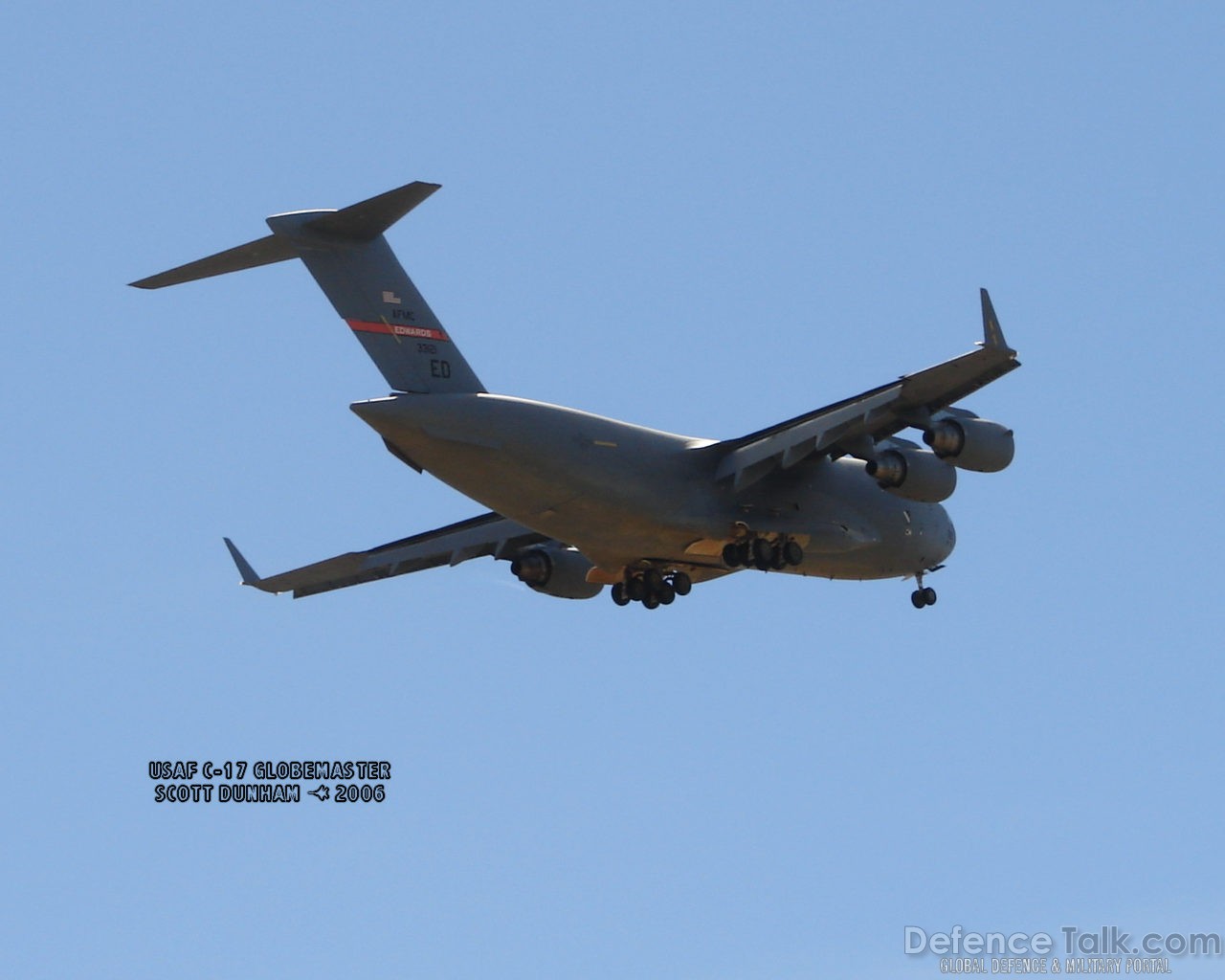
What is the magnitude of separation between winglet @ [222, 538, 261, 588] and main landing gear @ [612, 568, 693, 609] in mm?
3958

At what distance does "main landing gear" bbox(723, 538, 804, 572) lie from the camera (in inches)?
849

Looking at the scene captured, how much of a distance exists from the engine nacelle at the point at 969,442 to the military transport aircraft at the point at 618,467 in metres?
0.02

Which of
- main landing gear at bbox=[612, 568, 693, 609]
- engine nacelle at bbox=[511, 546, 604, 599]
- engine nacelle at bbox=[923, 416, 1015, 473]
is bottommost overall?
main landing gear at bbox=[612, 568, 693, 609]

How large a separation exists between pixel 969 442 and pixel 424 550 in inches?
246

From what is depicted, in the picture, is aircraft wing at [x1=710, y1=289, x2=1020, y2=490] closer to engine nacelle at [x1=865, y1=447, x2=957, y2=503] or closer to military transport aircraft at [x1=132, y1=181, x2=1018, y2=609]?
military transport aircraft at [x1=132, y1=181, x2=1018, y2=609]

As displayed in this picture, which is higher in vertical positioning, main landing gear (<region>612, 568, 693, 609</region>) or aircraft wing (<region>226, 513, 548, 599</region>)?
aircraft wing (<region>226, 513, 548, 599</region>)

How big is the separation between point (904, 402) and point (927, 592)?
384cm

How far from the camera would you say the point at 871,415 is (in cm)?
2066

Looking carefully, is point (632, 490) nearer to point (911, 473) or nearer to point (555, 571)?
point (911, 473)

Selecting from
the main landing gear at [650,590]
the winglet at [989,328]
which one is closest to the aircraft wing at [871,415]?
the winglet at [989,328]

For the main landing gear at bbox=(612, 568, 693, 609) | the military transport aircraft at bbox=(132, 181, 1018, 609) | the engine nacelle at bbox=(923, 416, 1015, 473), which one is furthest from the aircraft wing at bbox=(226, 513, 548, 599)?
the engine nacelle at bbox=(923, 416, 1015, 473)

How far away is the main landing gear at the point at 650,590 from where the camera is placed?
22203mm

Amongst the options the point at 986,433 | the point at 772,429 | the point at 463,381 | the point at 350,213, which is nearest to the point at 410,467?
the point at 463,381

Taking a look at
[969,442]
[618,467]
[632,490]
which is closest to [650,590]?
[632,490]
